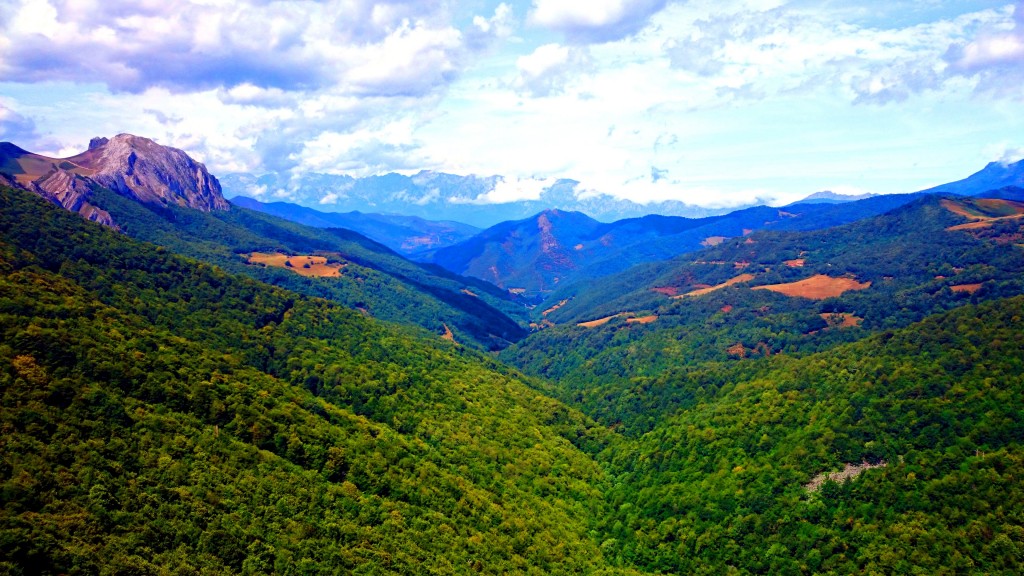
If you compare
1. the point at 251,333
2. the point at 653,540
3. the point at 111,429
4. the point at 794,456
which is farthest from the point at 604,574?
the point at 251,333

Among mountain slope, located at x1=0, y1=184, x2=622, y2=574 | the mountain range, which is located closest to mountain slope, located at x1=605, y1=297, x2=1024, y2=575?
the mountain range

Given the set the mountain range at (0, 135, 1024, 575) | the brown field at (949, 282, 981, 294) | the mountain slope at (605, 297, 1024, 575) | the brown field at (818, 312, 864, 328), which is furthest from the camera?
the brown field at (818, 312, 864, 328)

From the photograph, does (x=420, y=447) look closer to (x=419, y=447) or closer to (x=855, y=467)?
(x=419, y=447)

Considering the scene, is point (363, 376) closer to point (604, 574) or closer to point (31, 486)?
point (604, 574)

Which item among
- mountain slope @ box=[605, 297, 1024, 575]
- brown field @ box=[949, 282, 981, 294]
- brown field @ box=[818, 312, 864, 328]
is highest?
brown field @ box=[949, 282, 981, 294]

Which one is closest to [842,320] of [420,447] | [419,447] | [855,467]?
[855,467]

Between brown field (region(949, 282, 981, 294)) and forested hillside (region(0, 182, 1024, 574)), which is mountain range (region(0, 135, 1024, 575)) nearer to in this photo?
forested hillside (region(0, 182, 1024, 574))

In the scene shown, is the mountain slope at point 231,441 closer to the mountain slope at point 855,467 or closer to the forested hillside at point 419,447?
the forested hillside at point 419,447
